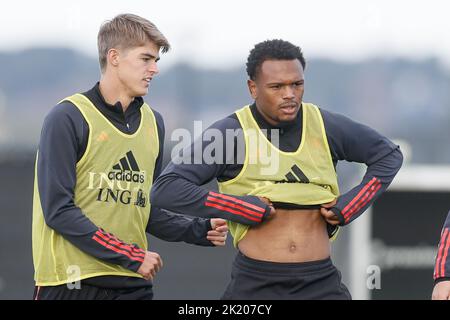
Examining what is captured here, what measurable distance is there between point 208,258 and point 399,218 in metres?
1.83

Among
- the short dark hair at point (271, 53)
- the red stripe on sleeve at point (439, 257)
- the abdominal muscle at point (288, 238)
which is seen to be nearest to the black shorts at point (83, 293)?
the abdominal muscle at point (288, 238)

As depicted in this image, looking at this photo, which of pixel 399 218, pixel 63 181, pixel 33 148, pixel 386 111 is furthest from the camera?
pixel 386 111

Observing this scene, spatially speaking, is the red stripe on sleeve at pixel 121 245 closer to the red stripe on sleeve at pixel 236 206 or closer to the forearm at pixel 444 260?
the red stripe on sleeve at pixel 236 206

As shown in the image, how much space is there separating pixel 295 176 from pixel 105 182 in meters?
0.96

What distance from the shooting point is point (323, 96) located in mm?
19703

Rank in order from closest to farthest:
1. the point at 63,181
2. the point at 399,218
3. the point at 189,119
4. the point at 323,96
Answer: the point at 63,181 → the point at 399,218 → the point at 189,119 → the point at 323,96

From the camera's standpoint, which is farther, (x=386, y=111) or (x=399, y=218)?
(x=386, y=111)

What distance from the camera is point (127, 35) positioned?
5.78 metres

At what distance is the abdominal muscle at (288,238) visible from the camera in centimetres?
546

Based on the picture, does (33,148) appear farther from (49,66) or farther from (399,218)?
(49,66)

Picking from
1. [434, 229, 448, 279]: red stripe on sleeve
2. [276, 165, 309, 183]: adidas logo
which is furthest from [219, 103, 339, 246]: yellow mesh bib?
[434, 229, 448, 279]: red stripe on sleeve

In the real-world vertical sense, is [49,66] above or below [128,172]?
above

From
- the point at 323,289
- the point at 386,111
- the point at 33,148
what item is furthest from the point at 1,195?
the point at 386,111

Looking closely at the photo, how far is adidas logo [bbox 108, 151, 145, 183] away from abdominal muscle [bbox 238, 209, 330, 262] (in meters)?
0.67
